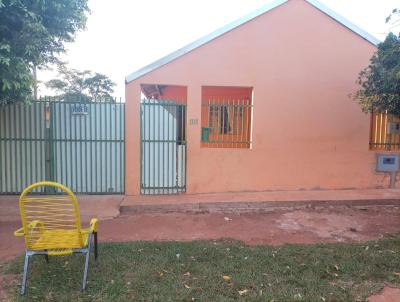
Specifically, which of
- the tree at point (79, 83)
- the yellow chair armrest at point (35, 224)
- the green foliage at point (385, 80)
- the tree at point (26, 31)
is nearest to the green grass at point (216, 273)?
the yellow chair armrest at point (35, 224)

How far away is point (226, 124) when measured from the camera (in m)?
7.44

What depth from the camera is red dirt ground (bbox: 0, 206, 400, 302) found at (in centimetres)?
480

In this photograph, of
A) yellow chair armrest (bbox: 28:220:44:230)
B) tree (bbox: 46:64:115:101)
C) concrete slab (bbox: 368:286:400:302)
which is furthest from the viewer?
tree (bbox: 46:64:115:101)

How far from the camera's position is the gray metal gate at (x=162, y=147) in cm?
711

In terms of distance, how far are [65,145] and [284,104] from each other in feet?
16.3

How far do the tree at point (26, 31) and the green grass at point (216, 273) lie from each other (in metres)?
2.45

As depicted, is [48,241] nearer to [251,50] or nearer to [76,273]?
[76,273]

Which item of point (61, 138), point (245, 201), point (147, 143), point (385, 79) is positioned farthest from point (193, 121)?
point (385, 79)

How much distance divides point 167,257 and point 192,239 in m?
0.86

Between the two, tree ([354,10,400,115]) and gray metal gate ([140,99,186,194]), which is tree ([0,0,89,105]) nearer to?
gray metal gate ([140,99,186,194])

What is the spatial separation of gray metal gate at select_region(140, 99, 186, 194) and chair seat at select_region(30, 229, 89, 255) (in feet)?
12.6

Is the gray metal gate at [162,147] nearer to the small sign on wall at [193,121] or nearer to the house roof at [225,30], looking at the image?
the small sign on wall at [193,121]

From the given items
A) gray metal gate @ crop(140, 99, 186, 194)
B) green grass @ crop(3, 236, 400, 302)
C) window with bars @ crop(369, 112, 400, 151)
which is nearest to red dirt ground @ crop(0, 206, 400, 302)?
green grass @ crop(3, 236, 400, 302)

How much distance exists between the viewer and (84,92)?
28.0 m
